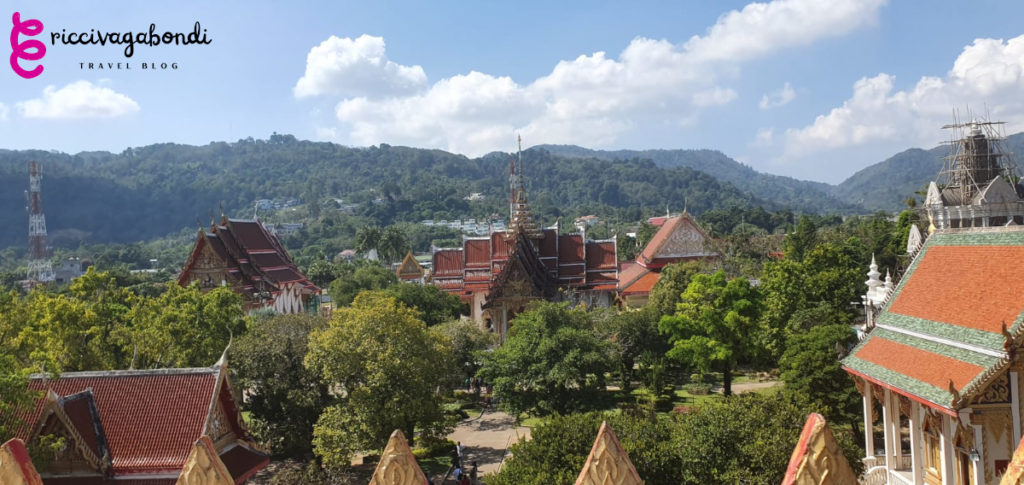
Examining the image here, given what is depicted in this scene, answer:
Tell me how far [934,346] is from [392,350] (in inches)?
507

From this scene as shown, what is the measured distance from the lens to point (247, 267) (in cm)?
4109

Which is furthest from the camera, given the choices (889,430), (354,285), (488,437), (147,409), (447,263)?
(447,263)

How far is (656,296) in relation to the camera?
35.0m

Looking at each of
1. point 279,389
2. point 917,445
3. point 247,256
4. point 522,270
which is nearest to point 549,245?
point 522,270

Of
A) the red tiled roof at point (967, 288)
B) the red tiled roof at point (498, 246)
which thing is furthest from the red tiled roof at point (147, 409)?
the red tiled roof at point (498, 246)

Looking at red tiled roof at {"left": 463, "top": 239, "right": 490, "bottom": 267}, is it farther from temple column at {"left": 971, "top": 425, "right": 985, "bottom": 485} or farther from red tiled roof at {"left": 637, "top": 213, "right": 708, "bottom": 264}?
temple column at {"left": 971, "top": 425, "right": 985, "bottom": 485}

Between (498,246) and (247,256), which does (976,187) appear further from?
(247,256)

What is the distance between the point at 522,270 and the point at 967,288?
99.2 feet

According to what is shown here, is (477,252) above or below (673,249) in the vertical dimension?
above

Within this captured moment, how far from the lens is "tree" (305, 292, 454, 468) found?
18922 mm

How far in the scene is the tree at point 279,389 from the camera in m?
20.8

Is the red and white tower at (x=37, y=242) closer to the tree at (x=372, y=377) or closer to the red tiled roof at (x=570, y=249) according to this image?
the red tiled roof at (x=570, y=249)

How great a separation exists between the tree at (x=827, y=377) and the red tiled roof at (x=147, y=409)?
15668 millimetres

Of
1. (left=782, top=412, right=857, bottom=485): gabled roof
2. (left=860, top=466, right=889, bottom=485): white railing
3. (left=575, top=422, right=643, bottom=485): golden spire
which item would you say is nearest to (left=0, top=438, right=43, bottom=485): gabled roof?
(left=575, top=422, right=643, bottom=485): golden spire
